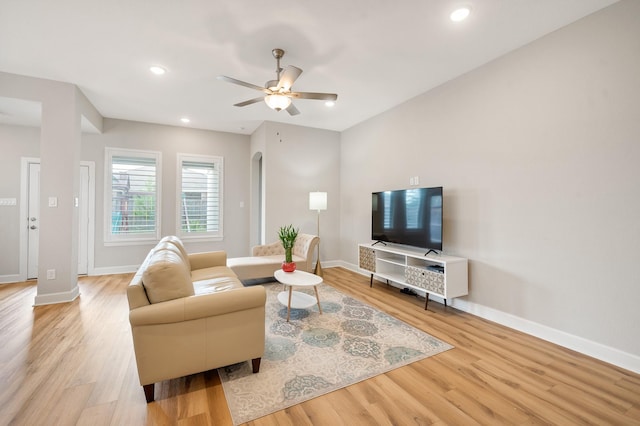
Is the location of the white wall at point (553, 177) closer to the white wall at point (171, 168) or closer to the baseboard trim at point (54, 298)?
the white wall at point (171, 168)

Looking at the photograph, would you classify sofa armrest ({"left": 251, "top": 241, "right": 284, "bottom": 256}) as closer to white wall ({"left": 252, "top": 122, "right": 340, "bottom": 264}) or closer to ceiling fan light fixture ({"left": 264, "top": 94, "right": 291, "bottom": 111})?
white wall ({"left": 252, "top": 122, "right": 340, "bottom": 264})

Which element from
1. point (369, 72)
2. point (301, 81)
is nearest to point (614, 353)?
point (369, 72)

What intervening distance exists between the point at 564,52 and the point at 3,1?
5.00 metres

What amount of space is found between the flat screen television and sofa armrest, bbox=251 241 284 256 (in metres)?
1.74

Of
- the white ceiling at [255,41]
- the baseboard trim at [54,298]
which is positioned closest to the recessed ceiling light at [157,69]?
the white ceiling at [255,41]

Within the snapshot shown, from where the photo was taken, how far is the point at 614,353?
7.32 ft

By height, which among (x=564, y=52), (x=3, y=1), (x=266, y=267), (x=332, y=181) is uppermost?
(x=3, y=1)

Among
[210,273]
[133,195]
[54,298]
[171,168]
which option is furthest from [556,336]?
[133,195]

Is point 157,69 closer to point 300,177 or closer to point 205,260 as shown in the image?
point 205,260

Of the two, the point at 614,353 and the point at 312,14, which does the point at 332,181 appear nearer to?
the point at 312,14

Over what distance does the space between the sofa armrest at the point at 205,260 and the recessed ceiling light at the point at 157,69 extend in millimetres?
2389

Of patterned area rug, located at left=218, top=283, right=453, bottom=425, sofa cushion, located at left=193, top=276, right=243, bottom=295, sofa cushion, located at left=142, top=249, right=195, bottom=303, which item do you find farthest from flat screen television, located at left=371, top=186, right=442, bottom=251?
sofa cushion, located at left=142, top=249, right=195, bottom=303

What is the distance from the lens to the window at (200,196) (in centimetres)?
562

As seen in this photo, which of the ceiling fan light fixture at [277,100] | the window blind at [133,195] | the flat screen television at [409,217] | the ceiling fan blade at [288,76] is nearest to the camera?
the ceiling fan blade at [288,76]
